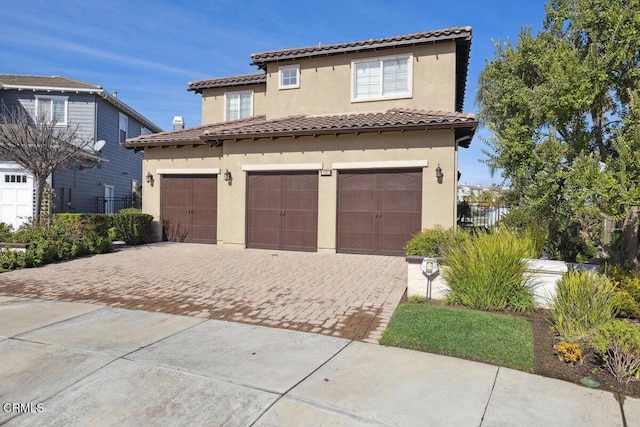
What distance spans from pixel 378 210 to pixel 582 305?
7.88m

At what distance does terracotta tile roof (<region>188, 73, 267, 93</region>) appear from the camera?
704 inches

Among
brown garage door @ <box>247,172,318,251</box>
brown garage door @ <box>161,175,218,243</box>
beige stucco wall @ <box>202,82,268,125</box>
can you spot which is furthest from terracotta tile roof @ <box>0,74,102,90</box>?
brown garage door @ <box>247,172,318,251</box>

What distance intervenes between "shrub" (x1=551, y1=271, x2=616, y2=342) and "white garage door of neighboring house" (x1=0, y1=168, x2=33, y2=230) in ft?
62.1

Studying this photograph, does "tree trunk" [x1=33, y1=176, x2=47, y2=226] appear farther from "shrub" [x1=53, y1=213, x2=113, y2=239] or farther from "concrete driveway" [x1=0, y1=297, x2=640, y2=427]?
"concrete driveway" [x1=0, y1=297, x2=640, y2=427]

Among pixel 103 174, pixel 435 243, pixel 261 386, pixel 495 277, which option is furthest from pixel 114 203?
pixel 261 386

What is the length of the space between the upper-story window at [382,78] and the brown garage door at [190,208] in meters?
6.55

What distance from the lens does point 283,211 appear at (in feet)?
46.7

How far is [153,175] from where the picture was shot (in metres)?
16.9

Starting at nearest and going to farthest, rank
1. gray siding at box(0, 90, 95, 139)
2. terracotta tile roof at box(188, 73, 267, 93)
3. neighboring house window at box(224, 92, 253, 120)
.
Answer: terracotta tile roof at box(188, 73, 267, 93) < neighboring house window at box(224, 92, 253, 120) < gray siding at box(0, 90, 95, 139)

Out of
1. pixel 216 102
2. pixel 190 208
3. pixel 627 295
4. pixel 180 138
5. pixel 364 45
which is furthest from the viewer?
pixel 216 102

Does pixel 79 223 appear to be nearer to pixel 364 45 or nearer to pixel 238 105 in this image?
pixel 238 105

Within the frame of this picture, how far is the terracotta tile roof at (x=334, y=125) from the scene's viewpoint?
11.9 m

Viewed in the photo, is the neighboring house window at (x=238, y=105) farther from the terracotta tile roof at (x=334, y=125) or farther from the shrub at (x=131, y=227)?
the shrub at (x=131, y=227)

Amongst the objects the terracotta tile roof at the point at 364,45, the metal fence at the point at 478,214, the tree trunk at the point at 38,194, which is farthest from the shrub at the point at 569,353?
the tree trunk at the point at 38,194
